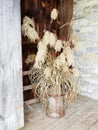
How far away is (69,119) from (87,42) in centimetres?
Result: 153

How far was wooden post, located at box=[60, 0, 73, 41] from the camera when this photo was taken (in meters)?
3.18

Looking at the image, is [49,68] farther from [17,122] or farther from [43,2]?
[43,2]

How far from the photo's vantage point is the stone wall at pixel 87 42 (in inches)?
114

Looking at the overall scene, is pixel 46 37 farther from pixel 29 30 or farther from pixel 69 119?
pixel 69 119

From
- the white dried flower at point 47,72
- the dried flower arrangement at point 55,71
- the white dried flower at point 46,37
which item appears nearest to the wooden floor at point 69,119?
the dried flower arrangement at point 55,71

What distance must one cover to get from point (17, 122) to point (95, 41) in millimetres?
1968

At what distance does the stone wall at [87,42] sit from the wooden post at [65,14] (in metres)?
0.11

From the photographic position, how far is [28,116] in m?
2.28

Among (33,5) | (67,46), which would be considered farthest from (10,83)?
(33,5)

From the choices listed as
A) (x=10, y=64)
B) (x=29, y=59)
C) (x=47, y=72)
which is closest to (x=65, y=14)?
(x=29, y=59)

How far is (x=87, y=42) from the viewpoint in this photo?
9.96 feet

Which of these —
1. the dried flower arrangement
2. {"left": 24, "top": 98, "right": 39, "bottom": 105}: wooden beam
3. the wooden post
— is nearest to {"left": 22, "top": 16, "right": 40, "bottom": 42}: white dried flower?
the dried flower arrangement

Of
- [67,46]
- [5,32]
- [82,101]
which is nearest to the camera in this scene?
[5,32]

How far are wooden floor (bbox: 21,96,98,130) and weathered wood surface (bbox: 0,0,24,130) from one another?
367mm
